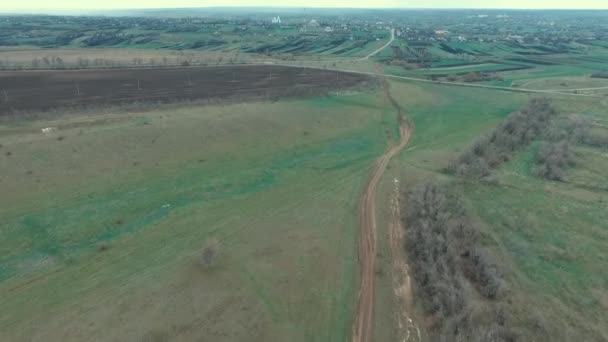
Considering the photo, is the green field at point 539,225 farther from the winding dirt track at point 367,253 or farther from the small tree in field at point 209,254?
the small tree in field at point 209,254

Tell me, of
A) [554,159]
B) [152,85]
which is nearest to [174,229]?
[554,159]

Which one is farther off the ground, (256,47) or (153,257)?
(256,47)

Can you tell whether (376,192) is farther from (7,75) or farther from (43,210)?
(7,75)

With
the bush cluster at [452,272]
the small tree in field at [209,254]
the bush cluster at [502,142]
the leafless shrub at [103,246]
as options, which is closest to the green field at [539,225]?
the bush cluster at [452,272]

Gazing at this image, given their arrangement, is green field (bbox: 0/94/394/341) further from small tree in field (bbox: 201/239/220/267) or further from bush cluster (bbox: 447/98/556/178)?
bush cluster (bbox: 447/98/556/178)

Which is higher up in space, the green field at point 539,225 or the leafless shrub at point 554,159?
the leafless shrub at point 554,159

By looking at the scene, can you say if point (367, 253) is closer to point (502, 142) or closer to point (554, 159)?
point (554, 159)

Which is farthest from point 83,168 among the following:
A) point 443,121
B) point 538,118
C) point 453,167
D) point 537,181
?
point 538,118
